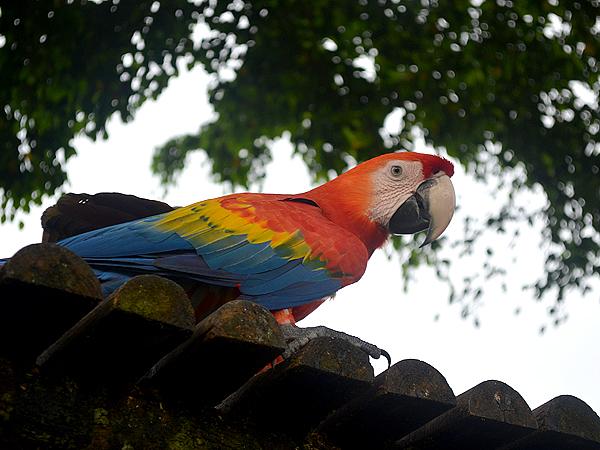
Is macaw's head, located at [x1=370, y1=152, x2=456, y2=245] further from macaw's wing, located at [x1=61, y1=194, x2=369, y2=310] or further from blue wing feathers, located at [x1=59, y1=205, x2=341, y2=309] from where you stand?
blue wing feathers, located at [x1=59, y1=205, x2=341, y2=309]

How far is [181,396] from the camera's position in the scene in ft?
5.61

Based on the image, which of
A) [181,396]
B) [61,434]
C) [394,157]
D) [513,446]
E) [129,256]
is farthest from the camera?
[394,157]

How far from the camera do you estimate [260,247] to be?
2.44m

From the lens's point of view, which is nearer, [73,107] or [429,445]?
[429,445]

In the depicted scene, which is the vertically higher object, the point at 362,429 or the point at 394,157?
the point at 394,157

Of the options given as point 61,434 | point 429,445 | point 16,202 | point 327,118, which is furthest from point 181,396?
point 327,118

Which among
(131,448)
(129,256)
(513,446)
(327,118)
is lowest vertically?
(513,446)

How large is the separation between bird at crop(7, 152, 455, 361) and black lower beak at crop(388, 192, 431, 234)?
0.07 meters

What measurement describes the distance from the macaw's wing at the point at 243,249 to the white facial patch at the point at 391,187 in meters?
0.24

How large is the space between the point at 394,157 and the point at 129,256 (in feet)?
3.65

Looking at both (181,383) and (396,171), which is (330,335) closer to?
(181,383)

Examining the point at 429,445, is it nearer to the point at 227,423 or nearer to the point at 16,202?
the point at 227,423

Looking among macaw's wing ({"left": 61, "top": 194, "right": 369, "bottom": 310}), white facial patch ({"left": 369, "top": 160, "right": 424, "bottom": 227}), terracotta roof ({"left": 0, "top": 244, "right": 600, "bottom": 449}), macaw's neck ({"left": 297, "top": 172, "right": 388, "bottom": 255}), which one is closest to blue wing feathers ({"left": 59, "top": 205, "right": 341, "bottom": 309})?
macaw's wing ({"left": 61, "top": 194, "right": 369, "bottom": 310})

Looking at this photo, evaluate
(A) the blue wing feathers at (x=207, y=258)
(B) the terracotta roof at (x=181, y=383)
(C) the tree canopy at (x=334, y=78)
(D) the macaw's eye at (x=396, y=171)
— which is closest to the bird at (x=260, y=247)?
(A) the blue wing feathers at (x=207, y=258)
